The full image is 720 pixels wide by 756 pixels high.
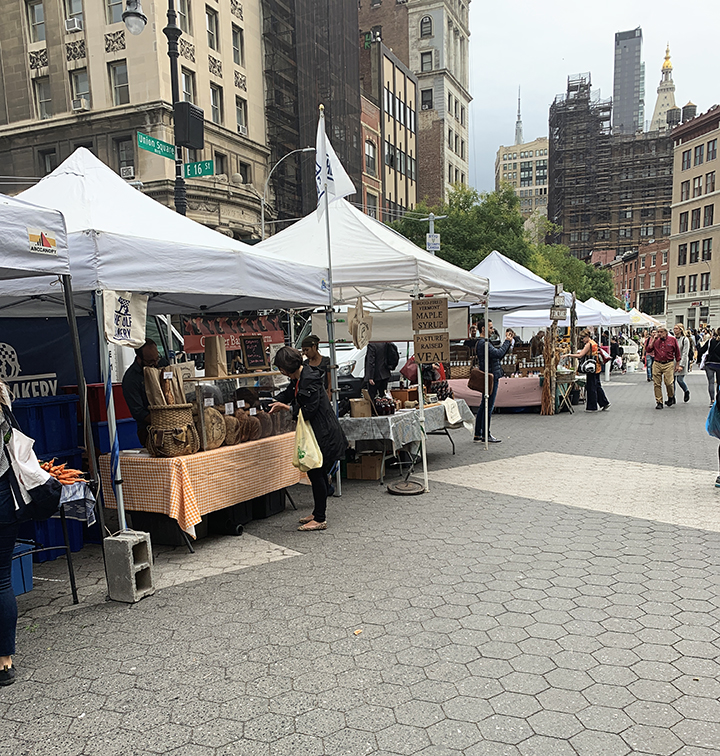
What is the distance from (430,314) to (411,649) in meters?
4.39

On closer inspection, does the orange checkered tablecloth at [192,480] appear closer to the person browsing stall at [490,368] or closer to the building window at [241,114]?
the person browsing stall at [490,368]

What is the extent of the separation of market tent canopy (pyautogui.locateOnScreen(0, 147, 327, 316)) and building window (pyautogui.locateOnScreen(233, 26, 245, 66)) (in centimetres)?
2879

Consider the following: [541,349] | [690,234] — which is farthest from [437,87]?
[541,349]

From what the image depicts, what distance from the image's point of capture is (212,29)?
28.7 metres

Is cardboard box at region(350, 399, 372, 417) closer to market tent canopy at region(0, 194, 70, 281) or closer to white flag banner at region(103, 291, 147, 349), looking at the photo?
white flag banner at region(103, 291, 147, 349)

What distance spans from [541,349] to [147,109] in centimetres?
2010

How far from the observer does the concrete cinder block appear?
165 inches

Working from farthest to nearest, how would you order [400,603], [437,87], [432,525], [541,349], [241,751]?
[437,87]
[541,349]
[432,525]
[400,603]
[241,751]

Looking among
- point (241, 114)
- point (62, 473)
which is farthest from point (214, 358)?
point (241, 114)

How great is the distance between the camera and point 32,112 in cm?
2764

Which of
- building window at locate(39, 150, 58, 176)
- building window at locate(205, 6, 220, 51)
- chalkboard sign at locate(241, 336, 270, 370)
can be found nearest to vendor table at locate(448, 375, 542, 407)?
chalkboard sign at locate(241, 336, 270, 370)

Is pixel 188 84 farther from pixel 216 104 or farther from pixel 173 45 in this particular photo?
pixel 173 45

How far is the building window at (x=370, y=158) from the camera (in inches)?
1742

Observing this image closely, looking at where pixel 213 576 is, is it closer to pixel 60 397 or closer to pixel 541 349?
pixel 60 397
